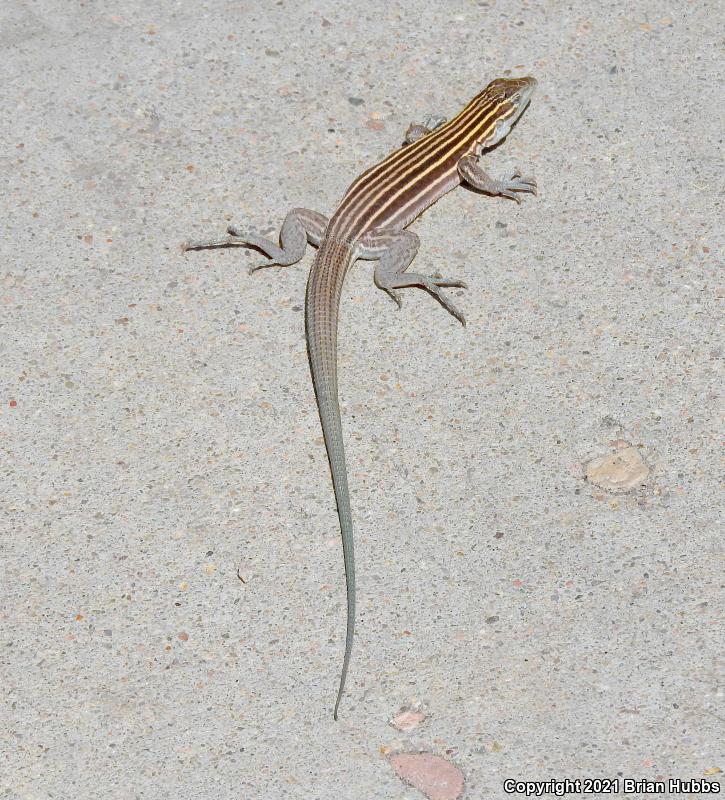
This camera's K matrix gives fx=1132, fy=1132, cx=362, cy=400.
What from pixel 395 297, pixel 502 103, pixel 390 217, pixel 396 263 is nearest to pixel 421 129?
pixel 502 103

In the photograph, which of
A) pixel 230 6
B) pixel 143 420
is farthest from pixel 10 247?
pixel 230 6

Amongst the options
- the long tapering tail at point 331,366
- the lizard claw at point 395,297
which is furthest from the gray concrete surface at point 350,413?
the long tapering tail at point 331,366

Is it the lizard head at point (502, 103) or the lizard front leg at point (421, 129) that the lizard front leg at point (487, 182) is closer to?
the lizard head at point (502, 103)

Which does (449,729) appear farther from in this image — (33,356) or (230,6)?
(230,6)

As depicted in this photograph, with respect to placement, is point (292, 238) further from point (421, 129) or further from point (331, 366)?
point (421, 129)

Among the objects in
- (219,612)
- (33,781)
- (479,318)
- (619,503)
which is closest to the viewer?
(33,781)

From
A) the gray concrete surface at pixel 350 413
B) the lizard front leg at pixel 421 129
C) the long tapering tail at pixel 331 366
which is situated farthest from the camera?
the lizard front leg at pixel 421 129
